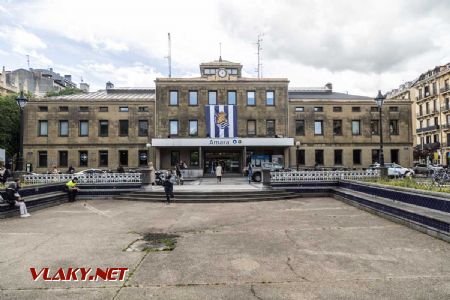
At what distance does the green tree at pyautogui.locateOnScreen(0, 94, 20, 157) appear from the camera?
116 ft

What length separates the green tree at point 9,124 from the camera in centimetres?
3528

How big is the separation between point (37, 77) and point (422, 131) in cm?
8314

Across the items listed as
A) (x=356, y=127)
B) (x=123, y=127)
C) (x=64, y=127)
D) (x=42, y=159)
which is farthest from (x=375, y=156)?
(x=42, y=159)

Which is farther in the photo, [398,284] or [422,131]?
[422,131]

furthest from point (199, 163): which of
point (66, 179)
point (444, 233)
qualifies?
point (444, 233)

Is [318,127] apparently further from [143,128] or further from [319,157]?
[143,128]

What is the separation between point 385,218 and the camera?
9797 mm

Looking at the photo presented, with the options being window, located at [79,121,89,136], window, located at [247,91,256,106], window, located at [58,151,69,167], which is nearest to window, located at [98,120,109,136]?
window, located at [79,121,89,136]

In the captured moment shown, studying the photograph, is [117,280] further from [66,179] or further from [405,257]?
[66,179]

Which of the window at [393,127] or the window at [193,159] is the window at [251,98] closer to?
the window at [193,159]

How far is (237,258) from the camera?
578 cm

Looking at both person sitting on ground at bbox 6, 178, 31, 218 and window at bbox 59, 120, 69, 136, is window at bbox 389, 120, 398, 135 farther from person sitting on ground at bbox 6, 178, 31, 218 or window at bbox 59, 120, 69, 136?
window at bbox 59, 120, 69, 136

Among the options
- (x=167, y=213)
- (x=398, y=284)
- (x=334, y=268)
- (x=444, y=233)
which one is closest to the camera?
(x=398, y=284)

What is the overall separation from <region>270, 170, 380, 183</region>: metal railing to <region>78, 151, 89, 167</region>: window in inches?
949
